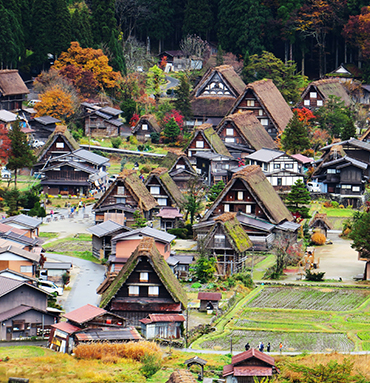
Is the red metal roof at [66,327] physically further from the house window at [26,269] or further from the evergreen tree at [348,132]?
the evergreen tree at [348,132]

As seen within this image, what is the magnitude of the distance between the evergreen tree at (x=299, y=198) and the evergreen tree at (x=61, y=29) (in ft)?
104

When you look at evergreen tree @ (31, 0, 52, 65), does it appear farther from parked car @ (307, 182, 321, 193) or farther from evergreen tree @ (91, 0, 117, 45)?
parked car @ (307, 182, 321, 193)

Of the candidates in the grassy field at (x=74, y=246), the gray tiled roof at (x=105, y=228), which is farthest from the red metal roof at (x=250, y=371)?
the grassy field at (x=74, y=246)

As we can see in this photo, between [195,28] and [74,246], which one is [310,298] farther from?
→ [195,28]

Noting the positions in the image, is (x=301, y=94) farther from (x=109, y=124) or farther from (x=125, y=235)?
(x=125, y=235)

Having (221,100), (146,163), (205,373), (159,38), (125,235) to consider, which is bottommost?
(205,373)

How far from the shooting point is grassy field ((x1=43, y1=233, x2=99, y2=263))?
5409 cm

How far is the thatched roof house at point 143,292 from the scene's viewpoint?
42.2 m

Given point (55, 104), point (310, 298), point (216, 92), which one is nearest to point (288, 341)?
point (310, 298)

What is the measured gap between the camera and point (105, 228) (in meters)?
53.9

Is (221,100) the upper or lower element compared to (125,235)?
upper

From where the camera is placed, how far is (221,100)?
82688 mm

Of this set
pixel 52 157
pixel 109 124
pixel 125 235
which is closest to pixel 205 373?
pixel 125 235

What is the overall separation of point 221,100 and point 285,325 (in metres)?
42.0
